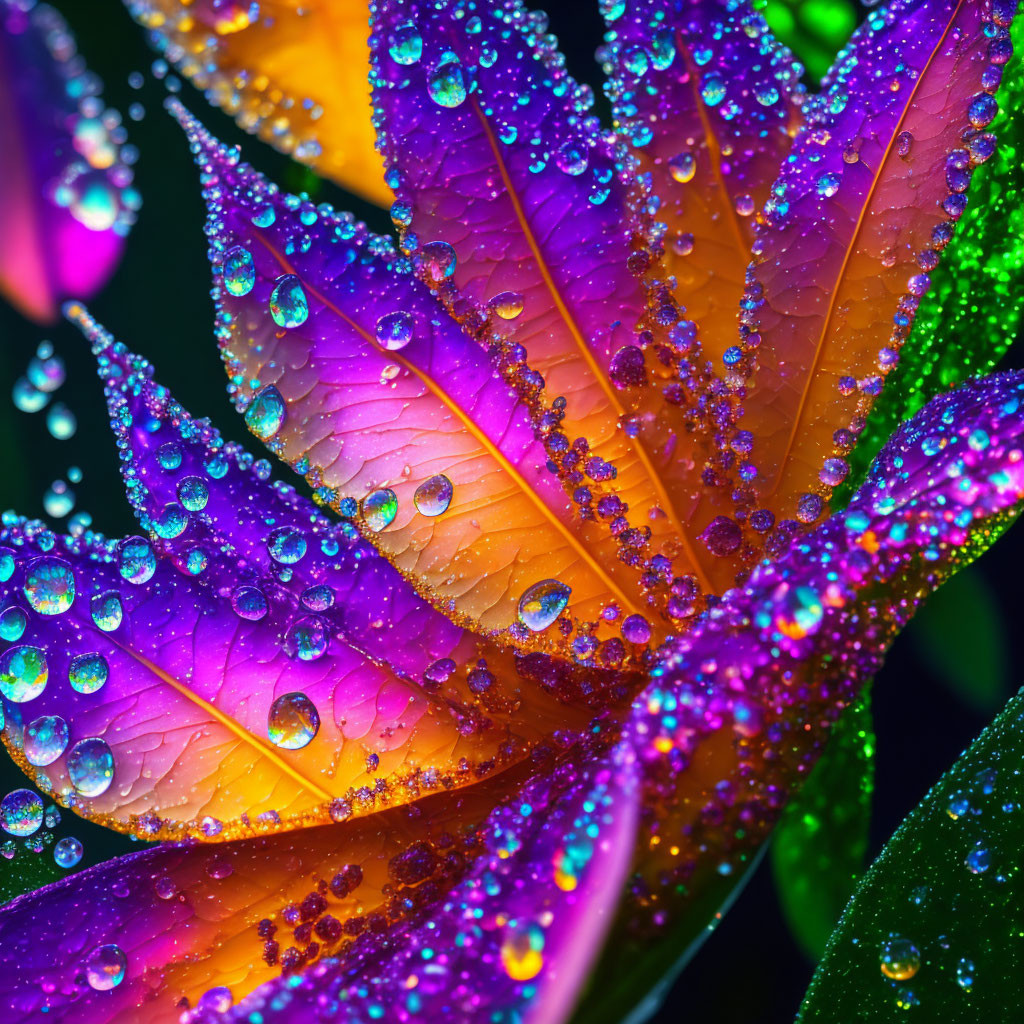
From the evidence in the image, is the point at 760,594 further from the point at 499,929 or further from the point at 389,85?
the point at 389,85

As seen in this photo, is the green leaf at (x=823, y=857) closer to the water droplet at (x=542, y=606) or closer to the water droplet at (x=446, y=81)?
the water droplet at (x=542, y=606)

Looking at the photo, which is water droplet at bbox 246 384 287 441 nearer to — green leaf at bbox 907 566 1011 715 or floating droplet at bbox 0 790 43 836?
floating droplet at bbox 0 790 43 836

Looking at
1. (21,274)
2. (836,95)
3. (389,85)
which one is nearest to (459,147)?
(389,85)

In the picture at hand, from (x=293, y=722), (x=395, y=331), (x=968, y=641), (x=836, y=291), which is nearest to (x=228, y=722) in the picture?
(x=293, y=722)

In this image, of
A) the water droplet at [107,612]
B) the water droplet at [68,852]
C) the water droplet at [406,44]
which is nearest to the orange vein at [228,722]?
the water droplet at [107,612]

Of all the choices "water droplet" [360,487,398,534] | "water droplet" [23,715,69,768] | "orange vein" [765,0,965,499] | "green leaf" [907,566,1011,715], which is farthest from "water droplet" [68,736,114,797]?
"green leaf" [907,566,1011,715]

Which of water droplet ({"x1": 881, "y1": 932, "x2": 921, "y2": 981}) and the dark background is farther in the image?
the dark background

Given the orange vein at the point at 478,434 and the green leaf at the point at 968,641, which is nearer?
the orange vein at the point at 478,434
